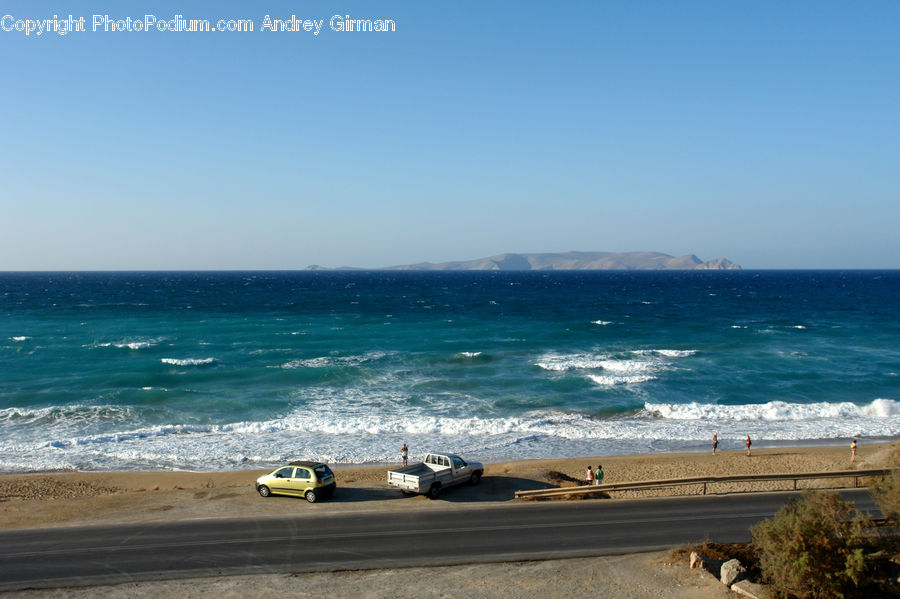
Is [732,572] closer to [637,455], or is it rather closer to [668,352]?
[637,455]

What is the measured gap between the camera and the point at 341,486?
79.0ft

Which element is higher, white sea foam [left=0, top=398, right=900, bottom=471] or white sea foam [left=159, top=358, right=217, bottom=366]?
white sea foam [left=159, top=358, right=217, bottom=366]

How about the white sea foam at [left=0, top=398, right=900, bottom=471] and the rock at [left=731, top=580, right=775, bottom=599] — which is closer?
the rock at [left=731, top=580, right=775, bottom=599]

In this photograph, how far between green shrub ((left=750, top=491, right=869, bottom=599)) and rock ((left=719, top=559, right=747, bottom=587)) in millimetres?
619

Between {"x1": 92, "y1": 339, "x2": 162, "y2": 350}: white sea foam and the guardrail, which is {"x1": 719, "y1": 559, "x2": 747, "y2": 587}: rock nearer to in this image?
the guardrail

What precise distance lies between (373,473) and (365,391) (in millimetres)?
16652

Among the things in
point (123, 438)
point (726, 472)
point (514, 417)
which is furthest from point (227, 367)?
point (726, 472)

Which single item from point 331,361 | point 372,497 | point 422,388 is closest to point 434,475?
point 372,497

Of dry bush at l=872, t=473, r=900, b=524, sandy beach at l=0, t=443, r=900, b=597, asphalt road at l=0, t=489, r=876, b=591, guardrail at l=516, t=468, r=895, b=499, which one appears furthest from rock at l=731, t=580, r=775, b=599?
guardrail at l=516, t=468, r=895, b=499

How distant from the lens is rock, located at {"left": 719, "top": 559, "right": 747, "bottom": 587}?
44.9 feet

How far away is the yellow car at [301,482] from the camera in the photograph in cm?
2169

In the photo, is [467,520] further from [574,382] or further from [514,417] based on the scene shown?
[574,382]

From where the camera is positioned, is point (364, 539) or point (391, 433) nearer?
point (364, 539)

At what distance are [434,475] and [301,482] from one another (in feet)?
15.7
